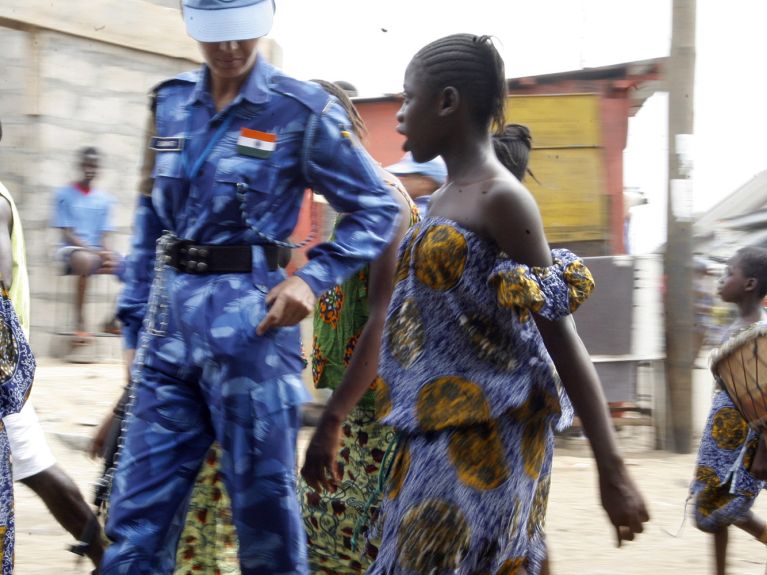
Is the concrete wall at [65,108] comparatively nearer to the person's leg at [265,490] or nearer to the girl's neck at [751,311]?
the girl's neck at [751,311]

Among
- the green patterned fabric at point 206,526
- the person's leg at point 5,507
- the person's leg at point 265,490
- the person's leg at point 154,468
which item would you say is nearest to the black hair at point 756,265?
the green patterned fabric at point 206,526

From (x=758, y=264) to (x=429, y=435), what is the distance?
2.85m

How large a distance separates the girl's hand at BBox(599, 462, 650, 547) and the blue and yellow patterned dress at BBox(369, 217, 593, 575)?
0.21m

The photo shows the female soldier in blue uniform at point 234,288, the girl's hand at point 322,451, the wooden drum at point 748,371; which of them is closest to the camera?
the female soldier in blue uniform at point 234,288

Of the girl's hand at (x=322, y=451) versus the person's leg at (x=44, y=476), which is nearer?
the girl's hand at (x=322, y=451)

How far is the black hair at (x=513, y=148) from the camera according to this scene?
11.1 feet

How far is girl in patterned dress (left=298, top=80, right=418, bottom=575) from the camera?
3502 millimetres

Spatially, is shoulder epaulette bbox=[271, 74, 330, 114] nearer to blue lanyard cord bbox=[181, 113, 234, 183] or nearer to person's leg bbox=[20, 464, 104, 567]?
blue lanyard cord bbox=[181, 113, 234, 183]

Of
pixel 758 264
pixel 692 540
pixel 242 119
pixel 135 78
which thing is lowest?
pixel 692 540

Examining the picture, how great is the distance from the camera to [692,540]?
19.8ft

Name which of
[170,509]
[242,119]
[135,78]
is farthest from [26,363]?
[135,78]

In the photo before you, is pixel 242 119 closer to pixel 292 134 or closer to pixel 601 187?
pixel 292 134

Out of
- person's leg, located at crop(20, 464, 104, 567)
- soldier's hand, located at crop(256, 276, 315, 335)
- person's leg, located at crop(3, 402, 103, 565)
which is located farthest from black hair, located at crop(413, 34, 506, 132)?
person's leg, located at crop(20, 464, 104, 567)

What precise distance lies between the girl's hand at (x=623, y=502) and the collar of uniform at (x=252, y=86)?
1.20 m
